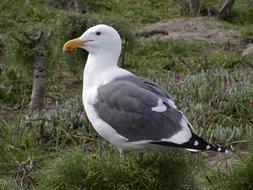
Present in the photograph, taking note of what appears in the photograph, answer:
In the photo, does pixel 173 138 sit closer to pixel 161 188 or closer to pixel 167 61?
pixel 161 188

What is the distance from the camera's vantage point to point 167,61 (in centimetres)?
860

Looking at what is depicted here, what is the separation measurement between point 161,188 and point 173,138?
27 cm

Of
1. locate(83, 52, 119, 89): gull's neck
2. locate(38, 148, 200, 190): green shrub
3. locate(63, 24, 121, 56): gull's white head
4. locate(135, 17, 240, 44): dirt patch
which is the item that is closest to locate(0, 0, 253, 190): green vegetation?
locate(38, 148, 200, 190): green shrub

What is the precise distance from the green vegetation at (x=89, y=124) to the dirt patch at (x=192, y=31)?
108 mm

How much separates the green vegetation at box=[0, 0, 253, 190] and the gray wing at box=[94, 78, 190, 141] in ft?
0.50

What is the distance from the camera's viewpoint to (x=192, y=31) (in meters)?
9.92

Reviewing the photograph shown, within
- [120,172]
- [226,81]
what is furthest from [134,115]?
[226,81]

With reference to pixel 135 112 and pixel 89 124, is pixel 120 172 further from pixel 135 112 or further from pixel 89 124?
pixel 89 124

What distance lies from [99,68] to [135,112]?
446 mm

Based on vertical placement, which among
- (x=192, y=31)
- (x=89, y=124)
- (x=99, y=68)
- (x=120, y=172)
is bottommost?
(x=192, y=31)

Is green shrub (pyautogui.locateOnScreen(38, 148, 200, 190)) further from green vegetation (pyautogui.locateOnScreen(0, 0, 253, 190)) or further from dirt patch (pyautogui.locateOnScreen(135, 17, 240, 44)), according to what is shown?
dirt patch (pyautogui.locateOnScreen(135, 17, 240, 44))

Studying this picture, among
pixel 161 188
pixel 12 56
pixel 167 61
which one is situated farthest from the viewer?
pixel 167 61

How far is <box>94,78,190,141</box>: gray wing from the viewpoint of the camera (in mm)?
4281

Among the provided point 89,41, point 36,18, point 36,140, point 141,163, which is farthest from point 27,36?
point 36,18
